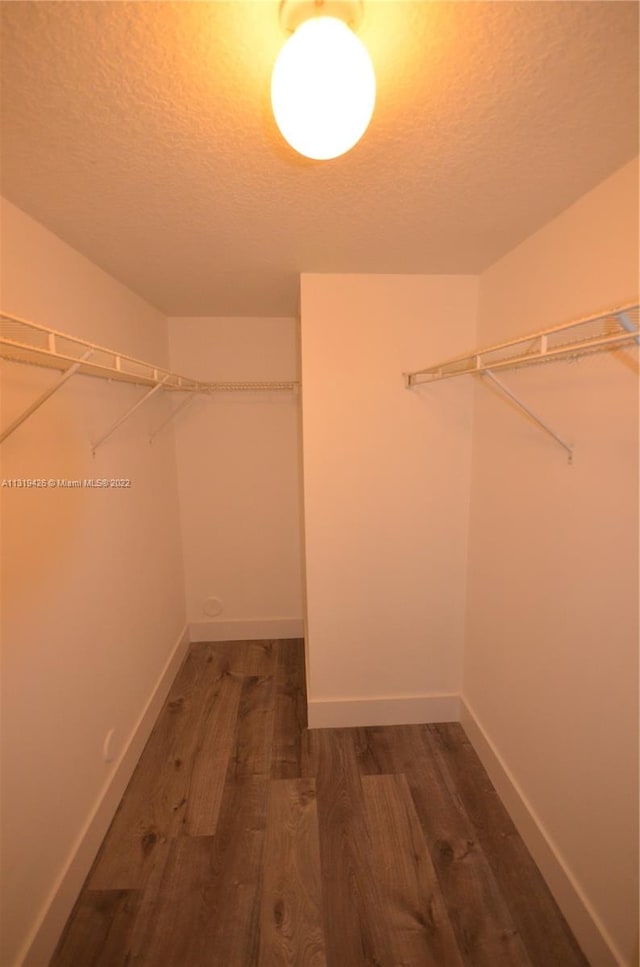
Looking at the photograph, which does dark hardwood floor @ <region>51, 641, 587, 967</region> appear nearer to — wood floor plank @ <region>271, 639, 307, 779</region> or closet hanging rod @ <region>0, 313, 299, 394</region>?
wood floor plank @ <region>271, 639, 307, 779</region>

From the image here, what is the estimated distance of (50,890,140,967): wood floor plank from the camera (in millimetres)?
1226

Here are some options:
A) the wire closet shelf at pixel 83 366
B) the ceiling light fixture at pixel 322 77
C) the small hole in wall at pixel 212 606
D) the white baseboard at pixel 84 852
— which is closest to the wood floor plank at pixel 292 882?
the white baseboard at pixel 84 852

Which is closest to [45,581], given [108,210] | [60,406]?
[60,406]

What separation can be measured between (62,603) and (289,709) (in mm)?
1528

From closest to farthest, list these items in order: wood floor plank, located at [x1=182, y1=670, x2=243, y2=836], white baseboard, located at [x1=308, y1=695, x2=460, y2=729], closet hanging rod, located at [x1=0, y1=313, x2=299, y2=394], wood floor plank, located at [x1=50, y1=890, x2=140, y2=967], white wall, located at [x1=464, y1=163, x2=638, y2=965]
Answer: closet hanging rod, located at [x1=0, y1=313, x2=299, y2=394] < white wall, located at [x1=464, y1=163, x2=638, y2=965] < wood floor plank, located at [x1=50, y1=890, x2=140, y2=967] < wood floor plank, located at [x1=182, y1=670, x2=243, y2=836] < white baseboard, located at [x1=308, y1=695, x2=460, y2=729]

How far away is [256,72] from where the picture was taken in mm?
767

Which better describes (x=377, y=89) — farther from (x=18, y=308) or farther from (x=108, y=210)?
(x=18, y=308)

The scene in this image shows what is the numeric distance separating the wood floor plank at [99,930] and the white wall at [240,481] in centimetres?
165

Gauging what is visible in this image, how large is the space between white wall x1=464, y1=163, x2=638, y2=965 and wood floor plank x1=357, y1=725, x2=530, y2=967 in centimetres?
23

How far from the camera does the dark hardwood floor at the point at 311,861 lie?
1.25 metres

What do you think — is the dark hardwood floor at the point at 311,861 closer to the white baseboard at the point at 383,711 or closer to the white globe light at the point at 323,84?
the white baseboard at the point at 383,711

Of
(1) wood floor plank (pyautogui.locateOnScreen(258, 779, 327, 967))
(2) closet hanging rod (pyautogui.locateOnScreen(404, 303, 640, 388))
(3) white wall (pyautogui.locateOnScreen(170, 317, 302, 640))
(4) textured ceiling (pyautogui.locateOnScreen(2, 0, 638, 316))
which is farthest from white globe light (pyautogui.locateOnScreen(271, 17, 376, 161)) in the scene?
(1) wood floor plank (pyautogui.locateOnScreen(258, 779, 327, 967))

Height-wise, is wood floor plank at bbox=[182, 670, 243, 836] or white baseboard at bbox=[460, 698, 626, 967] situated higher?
white baseboard at bbox=[460, 698, 626, 967]

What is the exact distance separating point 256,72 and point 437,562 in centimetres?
199
